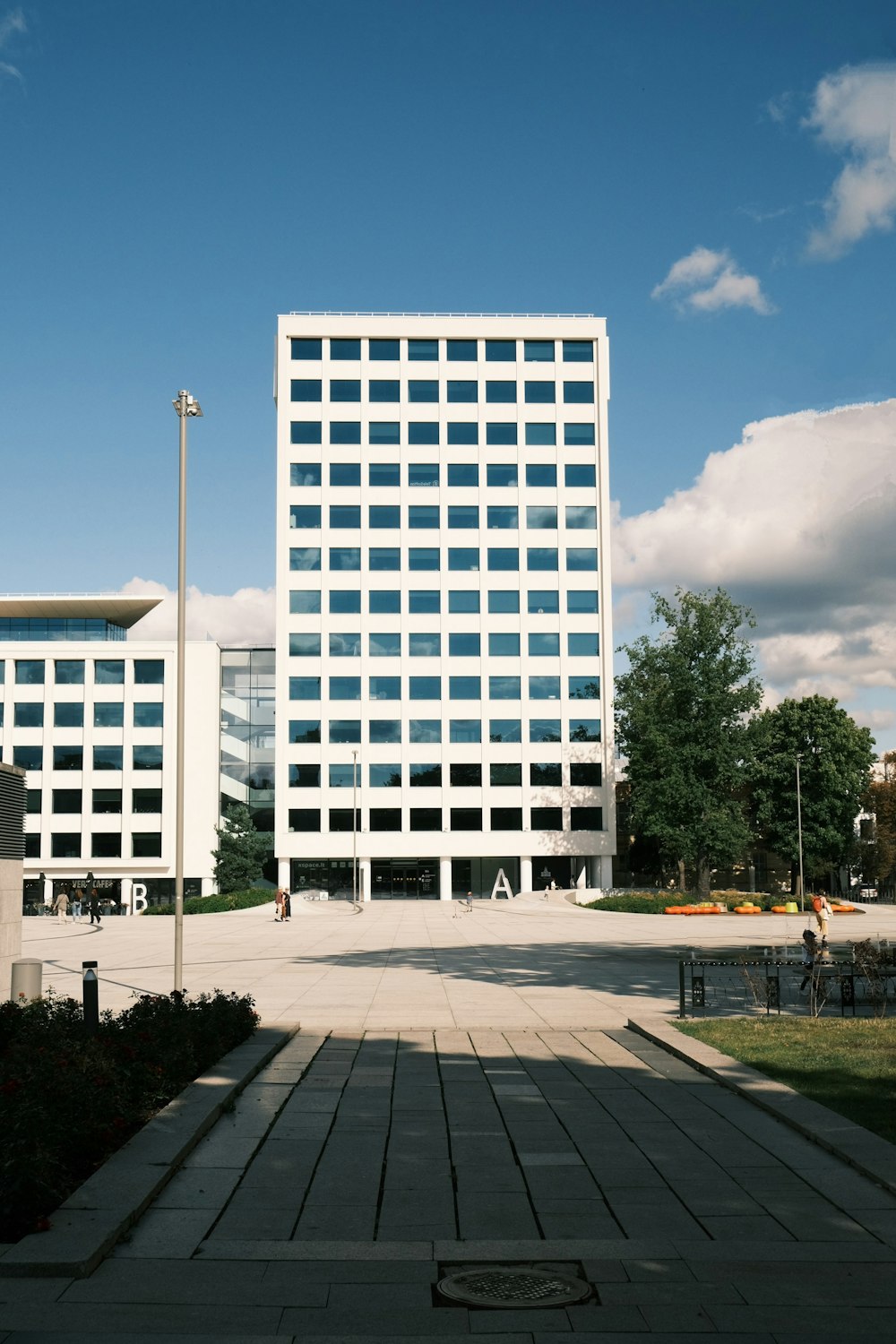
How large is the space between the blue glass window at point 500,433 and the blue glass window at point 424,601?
34.4ft

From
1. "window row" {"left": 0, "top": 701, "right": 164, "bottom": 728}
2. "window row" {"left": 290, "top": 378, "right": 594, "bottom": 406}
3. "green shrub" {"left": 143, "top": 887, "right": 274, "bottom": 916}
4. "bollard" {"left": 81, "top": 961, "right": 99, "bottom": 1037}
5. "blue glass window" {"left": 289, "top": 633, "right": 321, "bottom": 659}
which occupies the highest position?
"window row" {"left": 290, "top": 378, "right": 594, "bottom": 406}

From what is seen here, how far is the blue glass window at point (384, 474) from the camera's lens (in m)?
76.6

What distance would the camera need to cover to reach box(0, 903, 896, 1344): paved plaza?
5801mm

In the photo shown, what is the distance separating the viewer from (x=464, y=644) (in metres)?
76.2

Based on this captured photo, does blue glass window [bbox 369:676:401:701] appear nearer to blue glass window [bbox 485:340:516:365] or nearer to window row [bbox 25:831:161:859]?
window row [bbox 25:831:161:859]

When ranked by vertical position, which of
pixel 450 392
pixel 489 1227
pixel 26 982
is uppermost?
pixel 450 392

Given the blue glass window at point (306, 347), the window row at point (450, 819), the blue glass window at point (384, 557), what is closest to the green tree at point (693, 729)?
the window row at point (450, 819)

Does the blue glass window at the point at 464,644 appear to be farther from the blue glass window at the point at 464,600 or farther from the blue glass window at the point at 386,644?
the blue glass window at the point at 386,644

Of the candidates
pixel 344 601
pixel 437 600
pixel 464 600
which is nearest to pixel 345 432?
pixel 344 601

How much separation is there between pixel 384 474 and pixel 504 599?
11.0 meters

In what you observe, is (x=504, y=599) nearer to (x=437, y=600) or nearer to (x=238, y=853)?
(x=437, y=600)

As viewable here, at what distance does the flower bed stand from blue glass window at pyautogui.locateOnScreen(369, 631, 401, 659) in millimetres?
61710

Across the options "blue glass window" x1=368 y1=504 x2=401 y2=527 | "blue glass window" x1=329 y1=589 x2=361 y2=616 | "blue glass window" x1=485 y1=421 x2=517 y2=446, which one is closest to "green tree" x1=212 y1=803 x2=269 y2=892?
"blue glass window" x1=329 y1=589 x2=361 y2=616

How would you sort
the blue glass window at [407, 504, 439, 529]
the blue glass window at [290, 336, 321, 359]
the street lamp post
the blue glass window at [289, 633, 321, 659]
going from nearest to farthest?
the street lamp post → the blue glass window at [289, 633, 321, 659] → the blue glass window at [407, 504, 439, 529] → the blue glass window at [290, 336, 321, 359]
